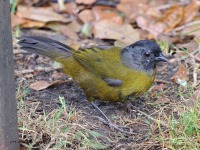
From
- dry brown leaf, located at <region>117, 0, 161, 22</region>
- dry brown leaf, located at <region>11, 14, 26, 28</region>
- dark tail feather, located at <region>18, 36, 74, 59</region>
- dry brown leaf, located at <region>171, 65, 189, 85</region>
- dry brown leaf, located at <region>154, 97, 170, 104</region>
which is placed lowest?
dry brown leaf, located at <region>154, 97, 170, 104</region>

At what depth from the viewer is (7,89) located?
11.2 feet

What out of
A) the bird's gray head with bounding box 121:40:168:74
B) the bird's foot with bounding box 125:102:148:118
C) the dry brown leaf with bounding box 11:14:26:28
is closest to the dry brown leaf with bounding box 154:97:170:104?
the bird's foot with bounding box 125:102:148:118

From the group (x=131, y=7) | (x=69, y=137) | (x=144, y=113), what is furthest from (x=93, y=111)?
(x=131, y=7)

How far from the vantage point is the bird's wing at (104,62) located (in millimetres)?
4586

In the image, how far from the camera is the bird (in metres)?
4.57

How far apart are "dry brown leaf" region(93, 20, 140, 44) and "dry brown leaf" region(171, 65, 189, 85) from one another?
1.02 meters

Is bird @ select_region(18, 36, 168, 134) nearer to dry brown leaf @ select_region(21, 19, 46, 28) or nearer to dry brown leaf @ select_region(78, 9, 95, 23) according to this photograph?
dry brown leaf @ select_region(21, 19, 46, 28)

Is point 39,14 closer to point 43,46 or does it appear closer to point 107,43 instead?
point 107,43

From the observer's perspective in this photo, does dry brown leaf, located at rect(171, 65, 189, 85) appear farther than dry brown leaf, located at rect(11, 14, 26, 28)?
No

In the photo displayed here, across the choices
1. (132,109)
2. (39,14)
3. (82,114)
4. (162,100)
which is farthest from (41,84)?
(39,14)

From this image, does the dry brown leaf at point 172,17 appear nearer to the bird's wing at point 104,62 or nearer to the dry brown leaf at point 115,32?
the dry brown leaf at point 115,32

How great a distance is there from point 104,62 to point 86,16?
83.9 inches

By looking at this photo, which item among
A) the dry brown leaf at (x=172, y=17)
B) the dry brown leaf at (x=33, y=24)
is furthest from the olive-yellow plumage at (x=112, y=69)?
the dry brown leaf at (x=172, y=17)

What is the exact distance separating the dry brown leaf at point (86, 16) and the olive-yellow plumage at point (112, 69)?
5.57ft
